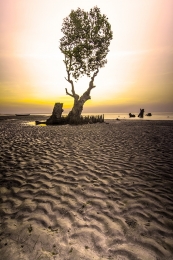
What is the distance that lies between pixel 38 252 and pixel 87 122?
28926 mm

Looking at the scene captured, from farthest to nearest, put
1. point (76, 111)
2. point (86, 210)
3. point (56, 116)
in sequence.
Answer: point (76, 111) → point (56, 116) → point (86, 210)

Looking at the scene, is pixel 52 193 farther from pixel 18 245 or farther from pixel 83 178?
pixel 18 245

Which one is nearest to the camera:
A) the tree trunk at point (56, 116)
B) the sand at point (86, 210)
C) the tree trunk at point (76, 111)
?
the sand at point (86, 210)

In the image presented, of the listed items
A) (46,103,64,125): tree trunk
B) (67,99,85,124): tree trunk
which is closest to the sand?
(46,103,64,125): tree trunk

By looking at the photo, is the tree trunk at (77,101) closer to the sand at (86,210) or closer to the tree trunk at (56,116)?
the tree trunk at (56,116)

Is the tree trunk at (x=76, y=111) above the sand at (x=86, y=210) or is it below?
above

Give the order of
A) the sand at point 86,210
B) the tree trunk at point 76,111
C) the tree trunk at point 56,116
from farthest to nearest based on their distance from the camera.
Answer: the tree trunk at point 76,111
the tree trunk at point 56,116
the sand at point 86,210

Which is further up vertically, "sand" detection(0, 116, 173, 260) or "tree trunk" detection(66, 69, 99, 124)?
"tree trunk" detection(66, 69, 99, 124)

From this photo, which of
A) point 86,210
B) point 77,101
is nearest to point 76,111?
point 77,101

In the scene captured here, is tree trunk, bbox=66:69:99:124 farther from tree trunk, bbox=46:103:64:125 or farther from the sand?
the sand

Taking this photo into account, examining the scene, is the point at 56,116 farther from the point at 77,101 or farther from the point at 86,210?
the point at 86,210

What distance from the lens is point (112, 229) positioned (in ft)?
11.0

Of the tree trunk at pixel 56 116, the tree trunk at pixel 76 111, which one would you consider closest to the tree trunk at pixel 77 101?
the tree trunk at pixel 76 111

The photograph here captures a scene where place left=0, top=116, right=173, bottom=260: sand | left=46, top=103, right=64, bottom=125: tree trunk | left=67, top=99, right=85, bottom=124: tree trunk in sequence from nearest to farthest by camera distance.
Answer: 1. left=0, top=116, right=173, bottom=260: sand
2. left=46, top=103, right=64, bottom=125: tree trunk
3. left=67, top=99, right=85, bottom=124: tree trunk
